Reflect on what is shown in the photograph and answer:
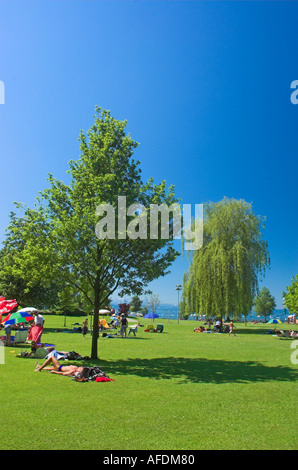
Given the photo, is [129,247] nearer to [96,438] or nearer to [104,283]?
[104,283]

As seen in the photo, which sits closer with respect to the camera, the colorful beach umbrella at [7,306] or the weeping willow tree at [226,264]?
the colorful beach umbrella at [7,306]

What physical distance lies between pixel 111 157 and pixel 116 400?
1143 centimetres

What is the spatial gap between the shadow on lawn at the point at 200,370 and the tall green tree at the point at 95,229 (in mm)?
2741

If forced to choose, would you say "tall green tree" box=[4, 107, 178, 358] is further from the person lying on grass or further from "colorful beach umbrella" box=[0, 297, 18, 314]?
"colorful beach umbrella" box=[0, 297, 18, 314]

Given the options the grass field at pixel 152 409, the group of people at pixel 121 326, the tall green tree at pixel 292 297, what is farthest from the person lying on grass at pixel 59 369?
the tall green tree at pixel 292 297

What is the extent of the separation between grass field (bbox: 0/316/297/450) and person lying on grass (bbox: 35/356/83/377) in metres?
0.35

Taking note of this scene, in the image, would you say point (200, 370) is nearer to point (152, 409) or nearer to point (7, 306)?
point (152, 409)

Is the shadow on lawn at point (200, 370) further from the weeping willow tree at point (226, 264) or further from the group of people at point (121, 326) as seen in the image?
the weeping willow tree at point (226, 264)

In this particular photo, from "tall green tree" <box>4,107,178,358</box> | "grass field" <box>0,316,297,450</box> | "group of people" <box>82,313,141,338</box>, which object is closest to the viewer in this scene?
"grass field" <box>0,316,297,450</box>

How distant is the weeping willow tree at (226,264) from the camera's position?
38531 millimetres

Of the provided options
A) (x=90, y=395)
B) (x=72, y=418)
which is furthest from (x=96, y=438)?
(x=90, y=395)


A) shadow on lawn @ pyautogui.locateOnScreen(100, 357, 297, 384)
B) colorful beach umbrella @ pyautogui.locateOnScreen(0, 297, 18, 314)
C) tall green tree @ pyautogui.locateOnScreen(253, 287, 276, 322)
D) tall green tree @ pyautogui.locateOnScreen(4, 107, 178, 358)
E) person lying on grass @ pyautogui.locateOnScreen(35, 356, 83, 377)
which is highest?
tall green tree @ pyautogui.locateOnScreen(4, 107, 178, 358)

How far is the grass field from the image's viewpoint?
19.8 ft

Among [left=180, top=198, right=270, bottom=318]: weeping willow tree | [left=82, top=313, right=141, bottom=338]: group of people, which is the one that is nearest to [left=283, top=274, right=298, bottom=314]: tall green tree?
[left=180, top=198, right=270, bottom=318]: weeping willow tree
